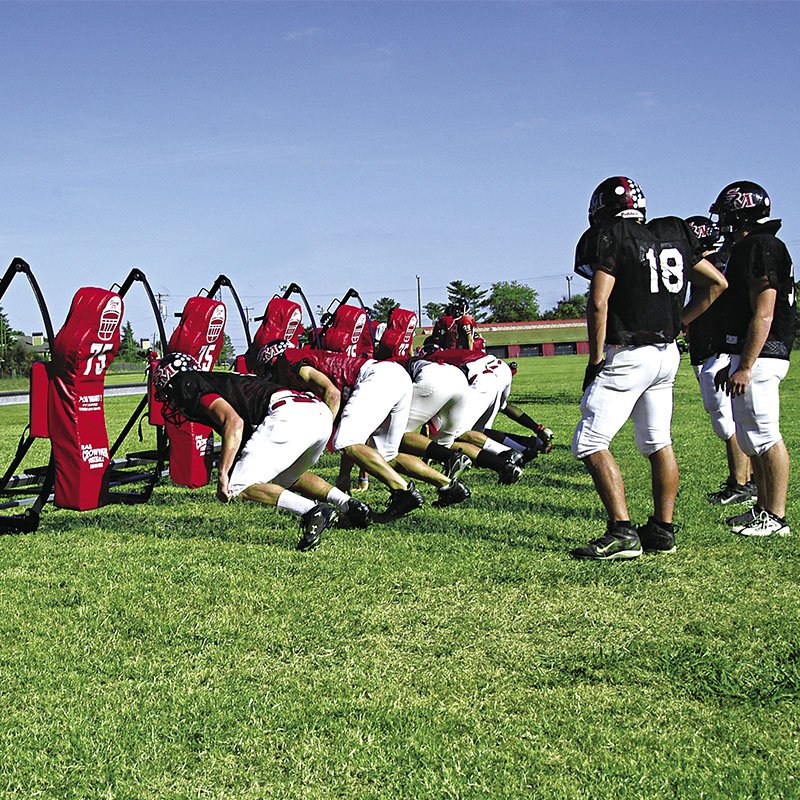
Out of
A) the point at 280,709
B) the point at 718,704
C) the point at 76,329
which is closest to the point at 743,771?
the point at 718,704

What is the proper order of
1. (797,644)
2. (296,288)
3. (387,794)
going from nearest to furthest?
(387,794), (797,644), (296,288)

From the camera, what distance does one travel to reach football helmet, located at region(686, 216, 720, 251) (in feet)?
26.0

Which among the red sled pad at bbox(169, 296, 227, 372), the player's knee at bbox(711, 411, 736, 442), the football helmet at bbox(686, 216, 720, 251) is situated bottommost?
the player's knee at bbox(711, 411, 736, 442)

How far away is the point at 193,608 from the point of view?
5.16 m

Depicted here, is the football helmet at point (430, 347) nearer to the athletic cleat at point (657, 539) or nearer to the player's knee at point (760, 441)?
the player's knee at point (760, 441)

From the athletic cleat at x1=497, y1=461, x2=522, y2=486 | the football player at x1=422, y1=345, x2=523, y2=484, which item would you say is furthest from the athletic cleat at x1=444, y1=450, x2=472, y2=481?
the athletic cleat at x1=497, y1=461, x2=522, y2=486

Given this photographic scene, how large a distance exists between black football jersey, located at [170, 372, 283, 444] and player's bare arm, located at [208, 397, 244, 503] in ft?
0.37

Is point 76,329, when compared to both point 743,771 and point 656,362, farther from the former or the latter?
point 743,771

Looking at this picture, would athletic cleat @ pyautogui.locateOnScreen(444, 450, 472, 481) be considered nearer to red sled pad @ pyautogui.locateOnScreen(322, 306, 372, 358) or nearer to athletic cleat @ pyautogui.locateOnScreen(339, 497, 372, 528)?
athletic cleat @ pyautogui.locateOnScreen(339, 497, 372, 528)

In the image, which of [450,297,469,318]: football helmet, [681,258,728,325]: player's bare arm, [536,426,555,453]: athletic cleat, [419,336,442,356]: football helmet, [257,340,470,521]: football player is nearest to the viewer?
[681,258,728,325]: player's bare arm

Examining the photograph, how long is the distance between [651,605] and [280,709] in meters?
2.24

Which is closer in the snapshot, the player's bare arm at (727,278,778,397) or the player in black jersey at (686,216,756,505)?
the player's bare arm at (727,278,778,397)

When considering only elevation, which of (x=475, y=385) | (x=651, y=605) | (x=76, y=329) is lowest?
(x=651, y=605)

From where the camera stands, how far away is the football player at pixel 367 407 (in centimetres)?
723
